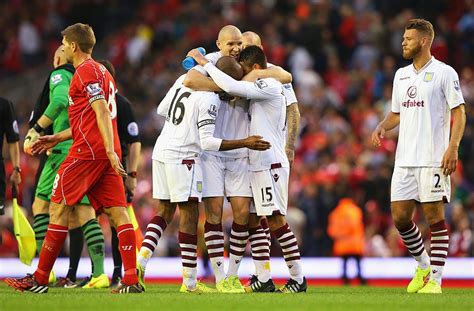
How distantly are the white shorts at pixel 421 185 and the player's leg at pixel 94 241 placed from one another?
330 cm

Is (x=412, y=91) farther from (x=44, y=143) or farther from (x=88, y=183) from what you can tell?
(x=44, y=143)

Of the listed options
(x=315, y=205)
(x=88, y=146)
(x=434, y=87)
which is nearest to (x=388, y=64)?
(x=315, y=205)

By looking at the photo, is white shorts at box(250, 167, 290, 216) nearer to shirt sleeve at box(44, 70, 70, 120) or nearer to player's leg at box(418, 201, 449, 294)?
player's leg at box(418, 201, 449, 294)

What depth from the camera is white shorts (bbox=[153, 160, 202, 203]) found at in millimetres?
11297

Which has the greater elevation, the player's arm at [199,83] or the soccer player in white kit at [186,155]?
the player's arm at [199,83]

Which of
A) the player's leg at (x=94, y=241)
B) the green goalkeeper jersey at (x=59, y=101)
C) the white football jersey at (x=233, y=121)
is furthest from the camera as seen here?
→ the player's leg at (x=94, y=241)

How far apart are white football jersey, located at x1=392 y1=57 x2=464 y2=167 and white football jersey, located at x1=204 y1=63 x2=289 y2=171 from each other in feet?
4.08

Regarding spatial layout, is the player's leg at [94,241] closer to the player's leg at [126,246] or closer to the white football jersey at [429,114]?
the player's leg at [126,246]

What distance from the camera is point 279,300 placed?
10.2 meters

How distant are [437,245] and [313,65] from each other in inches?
485

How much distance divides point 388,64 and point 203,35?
16.2 feet

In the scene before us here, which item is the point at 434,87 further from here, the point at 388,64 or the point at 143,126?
the point at 143,126

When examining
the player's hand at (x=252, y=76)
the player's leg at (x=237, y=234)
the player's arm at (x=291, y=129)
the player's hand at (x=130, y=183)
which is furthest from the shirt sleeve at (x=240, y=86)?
the player's hand at (x=130, y=183)

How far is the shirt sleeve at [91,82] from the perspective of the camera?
10727 millimetres
